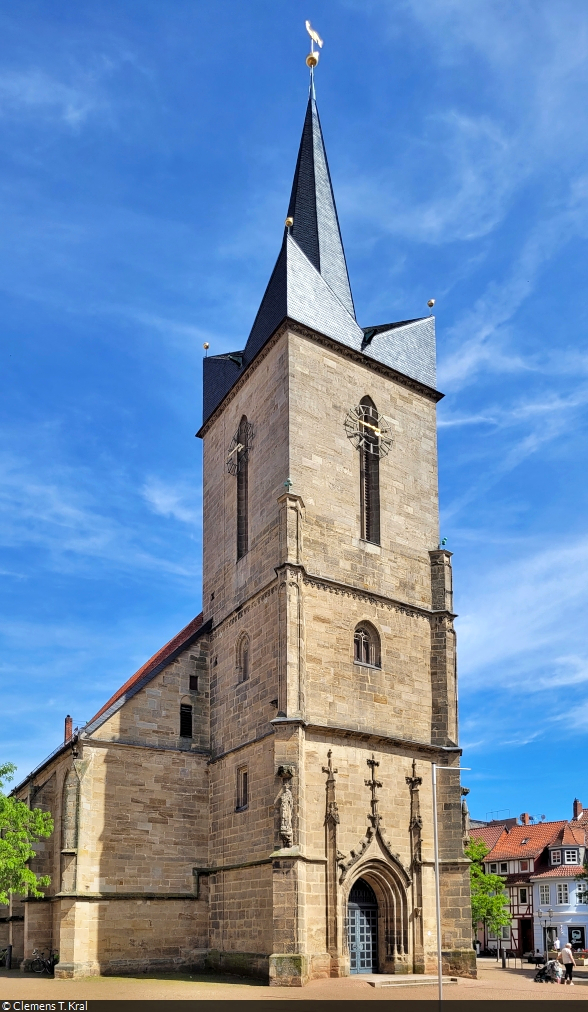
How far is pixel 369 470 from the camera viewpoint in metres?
28.0

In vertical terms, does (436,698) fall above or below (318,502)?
below

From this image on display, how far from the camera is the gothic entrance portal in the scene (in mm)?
23172

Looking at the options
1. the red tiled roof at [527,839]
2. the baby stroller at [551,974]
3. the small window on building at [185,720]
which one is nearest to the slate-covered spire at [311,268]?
the small window on building at [185,720]

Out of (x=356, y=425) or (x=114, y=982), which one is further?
(x=356, y=425)

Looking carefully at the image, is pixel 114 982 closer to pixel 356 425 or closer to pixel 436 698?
pixel 436 698

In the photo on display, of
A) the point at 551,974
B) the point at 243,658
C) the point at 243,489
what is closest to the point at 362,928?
the point at 551,974

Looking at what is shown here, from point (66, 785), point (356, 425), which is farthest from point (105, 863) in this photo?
point (356, 425)

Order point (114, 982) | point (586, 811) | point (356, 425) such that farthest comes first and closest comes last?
point (586, 811)
point (356, 425)
point (114, 982)

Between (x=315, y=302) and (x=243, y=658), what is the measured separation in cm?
1030

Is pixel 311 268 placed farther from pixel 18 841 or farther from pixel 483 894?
pixel 483 894

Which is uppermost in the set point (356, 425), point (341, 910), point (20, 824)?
point (356, 425)

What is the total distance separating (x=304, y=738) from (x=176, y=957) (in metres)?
7.04

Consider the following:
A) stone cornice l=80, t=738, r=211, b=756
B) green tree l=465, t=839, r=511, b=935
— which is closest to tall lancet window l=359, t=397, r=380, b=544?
stone cornice l=80, t=738, r=211, b=756

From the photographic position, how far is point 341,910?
2223cm
